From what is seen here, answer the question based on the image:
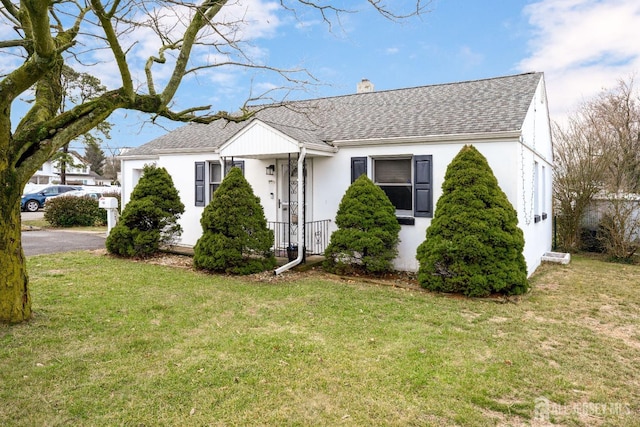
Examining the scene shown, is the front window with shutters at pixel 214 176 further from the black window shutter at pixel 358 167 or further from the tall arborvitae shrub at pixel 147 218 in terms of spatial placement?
the black window shutter at pixel 358 167

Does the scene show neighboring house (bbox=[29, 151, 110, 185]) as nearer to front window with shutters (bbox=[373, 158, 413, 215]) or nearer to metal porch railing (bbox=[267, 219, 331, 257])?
metal porch railing (bbox=[267, 219, 331, 257])

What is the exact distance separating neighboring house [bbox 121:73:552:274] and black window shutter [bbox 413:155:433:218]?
2cm

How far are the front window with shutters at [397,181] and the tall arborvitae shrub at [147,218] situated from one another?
5.19m

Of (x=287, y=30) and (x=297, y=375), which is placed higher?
(x=287, y=30)

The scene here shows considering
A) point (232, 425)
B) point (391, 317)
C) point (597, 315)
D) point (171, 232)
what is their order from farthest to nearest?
1. point (171, 232)
2. point (597, 315)
3. point (391, 317)
4. point (232, 425)

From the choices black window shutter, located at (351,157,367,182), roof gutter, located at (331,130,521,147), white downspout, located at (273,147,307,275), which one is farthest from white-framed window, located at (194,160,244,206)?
black window shutter, located at (351,157,367,182)

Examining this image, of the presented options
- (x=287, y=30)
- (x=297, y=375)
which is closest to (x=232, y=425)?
(x=297, y=375)

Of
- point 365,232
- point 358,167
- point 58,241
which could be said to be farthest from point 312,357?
point 58,241

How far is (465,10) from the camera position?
8.44 meters

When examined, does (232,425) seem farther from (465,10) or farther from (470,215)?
(465,10)

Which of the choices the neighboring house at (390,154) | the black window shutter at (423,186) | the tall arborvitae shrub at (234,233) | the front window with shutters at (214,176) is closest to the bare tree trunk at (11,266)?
the tall arborvitae shrub at (234,233)

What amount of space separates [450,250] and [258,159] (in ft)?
18.5

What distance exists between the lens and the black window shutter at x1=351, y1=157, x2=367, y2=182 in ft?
29.4

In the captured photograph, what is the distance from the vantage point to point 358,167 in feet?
29.6
